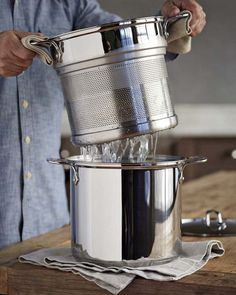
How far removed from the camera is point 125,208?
1166 mm

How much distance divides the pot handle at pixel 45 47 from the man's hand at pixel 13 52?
0.8 inches

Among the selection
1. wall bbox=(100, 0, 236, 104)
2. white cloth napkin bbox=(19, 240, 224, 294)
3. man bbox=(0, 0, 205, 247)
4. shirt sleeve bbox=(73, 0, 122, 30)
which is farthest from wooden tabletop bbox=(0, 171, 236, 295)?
wall bbox=(100, 0, 236, 104)

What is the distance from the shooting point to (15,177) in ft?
5.12

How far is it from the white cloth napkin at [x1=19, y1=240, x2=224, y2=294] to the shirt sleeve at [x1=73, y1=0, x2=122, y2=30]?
2.04ft

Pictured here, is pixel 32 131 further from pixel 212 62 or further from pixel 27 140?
pixel 212 62

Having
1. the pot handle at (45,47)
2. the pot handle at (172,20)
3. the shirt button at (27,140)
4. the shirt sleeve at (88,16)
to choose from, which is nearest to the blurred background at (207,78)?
the shirt sleeve at (88,16)

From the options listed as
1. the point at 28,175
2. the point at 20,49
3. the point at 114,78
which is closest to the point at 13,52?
the point at 20,49

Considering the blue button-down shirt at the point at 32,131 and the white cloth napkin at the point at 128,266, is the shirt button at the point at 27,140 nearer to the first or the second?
the blue button-down shirt at the point at 32,131

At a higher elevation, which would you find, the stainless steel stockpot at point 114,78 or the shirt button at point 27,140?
the stainless steel stockpot at point 114,78

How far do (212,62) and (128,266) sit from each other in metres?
3.01

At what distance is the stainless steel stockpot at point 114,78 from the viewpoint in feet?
3.70

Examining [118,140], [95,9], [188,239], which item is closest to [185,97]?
[95,9]

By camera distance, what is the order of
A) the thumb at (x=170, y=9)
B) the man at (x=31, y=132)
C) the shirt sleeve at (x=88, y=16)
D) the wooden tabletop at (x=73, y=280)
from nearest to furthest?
the wooden tabletop at (x=73, y=280) < the thumb at (x=170, y=9) < the man at (x=31, y=132) < the shirt sleeve at (x=88, y=16)

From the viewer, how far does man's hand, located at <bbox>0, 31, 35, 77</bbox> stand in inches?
47.0
